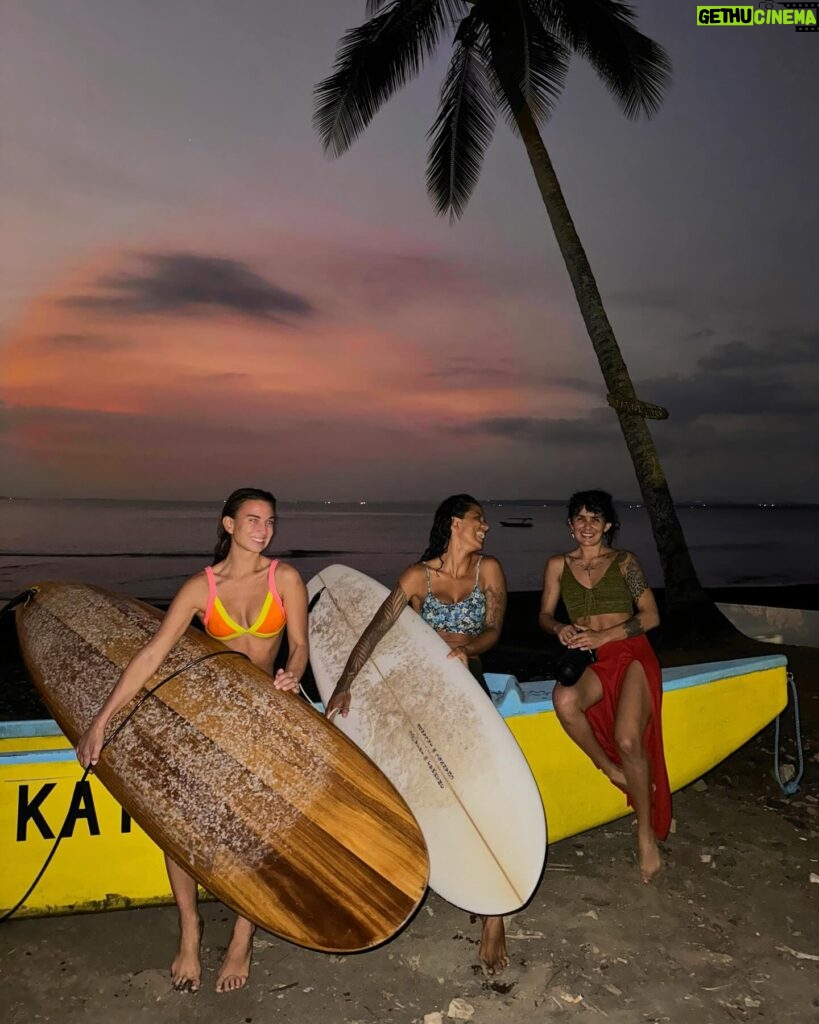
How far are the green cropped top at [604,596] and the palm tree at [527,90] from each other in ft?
14.5

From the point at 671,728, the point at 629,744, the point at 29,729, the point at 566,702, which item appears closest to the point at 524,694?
the point at 566,702

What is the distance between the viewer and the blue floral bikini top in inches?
137

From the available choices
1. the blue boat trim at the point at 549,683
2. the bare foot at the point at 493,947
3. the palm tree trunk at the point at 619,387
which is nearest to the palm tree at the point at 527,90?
the palm tree trunk at the point at 619,387

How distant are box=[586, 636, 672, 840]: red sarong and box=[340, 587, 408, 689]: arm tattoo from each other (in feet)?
3.44

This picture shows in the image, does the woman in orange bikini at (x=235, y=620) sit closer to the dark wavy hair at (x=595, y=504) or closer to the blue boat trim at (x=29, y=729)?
the blue boat trim at (x=29, y=729)

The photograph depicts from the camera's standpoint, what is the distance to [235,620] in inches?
116

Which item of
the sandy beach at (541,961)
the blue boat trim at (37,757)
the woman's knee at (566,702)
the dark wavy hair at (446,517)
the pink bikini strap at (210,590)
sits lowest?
the sandy beach at (541,961)

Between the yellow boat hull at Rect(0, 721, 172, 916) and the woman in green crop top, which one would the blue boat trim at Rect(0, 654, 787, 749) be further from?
the woman in green crop top

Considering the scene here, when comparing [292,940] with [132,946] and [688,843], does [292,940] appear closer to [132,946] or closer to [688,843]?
[132,946]

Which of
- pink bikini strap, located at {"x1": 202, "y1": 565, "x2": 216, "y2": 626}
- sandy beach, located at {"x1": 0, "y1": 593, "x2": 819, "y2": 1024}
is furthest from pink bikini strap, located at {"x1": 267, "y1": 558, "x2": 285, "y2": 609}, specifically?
sandy beach, located at {"x1": 0, "y1": 593, "x2": 819, "y2": 1024}

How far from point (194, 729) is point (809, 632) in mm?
7612

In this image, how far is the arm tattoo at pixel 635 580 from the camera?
11.5 feet

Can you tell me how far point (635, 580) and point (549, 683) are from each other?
1.10 metres

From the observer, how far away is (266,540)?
2.95 m
